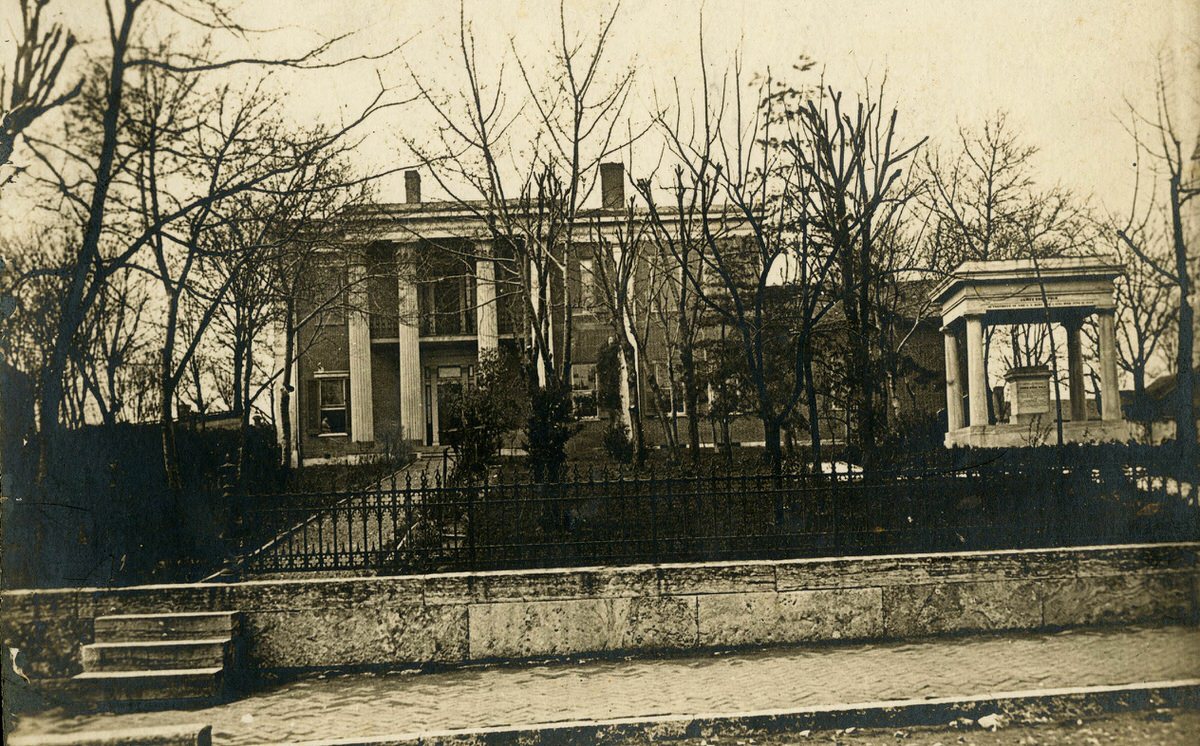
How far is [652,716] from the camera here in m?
6.00

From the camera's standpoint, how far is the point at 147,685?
6586mm

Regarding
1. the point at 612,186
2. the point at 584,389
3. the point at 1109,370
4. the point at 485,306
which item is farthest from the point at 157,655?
the point at 1109,370

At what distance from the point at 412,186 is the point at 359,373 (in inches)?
87.8

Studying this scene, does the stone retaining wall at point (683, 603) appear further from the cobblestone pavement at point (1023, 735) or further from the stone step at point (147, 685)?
the cobblestone pavement at point (1023, 735)

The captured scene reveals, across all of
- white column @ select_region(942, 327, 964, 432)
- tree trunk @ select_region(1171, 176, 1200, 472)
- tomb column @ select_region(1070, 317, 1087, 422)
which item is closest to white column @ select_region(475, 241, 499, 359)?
white column @ select_region(942, 327, 964, 432)

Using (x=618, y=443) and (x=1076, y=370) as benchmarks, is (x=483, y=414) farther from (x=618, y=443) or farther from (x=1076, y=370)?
(x=1076, y=370)

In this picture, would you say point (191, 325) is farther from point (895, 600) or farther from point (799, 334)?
point (895, 600)

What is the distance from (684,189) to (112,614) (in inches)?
306

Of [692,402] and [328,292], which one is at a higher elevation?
[328,292]

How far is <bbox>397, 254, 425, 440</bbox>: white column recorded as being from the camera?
8578 millimetres

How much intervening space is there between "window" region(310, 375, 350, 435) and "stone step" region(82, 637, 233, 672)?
2.19 m

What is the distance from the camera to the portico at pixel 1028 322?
8.62 meters

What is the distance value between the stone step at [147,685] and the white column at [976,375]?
28.1 feet

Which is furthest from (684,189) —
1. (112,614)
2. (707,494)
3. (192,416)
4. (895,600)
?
(112,614)
